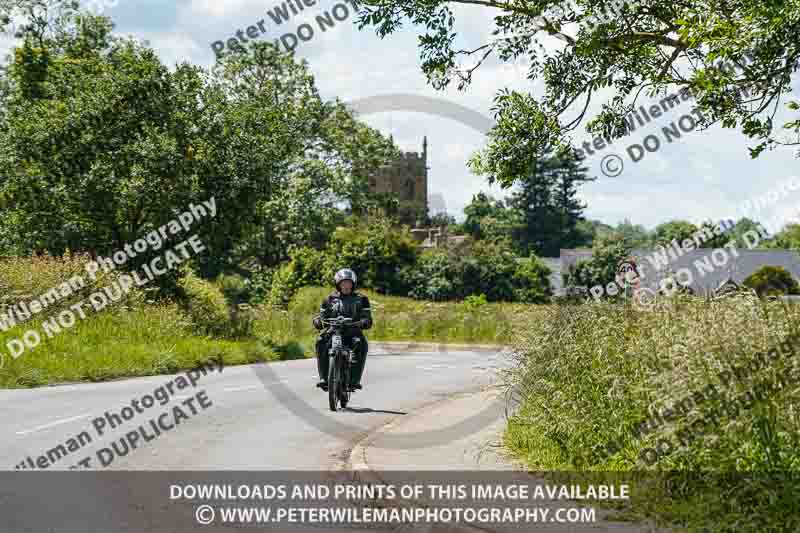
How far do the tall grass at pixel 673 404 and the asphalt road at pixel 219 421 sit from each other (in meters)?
2.13

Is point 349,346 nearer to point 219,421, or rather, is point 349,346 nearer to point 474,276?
point 219,421

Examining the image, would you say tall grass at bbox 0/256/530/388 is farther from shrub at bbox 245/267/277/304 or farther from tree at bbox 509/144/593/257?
tree at bbox 509/144/593/257

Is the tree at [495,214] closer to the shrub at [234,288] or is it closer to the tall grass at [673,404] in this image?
the shrub at [234,288]

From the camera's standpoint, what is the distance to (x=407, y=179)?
3745 inches

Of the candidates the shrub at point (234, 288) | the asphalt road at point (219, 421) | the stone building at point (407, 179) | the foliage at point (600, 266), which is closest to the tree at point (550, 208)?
the stone building at point (407, 179)

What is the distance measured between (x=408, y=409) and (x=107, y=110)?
15.0 metres

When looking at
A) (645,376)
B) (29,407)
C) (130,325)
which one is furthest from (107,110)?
(645,376)

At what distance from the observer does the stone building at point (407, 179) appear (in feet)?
249

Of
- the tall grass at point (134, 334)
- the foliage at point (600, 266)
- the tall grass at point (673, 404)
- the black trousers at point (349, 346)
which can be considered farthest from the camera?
the foliage at point (600, 266)

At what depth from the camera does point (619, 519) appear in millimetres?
7855

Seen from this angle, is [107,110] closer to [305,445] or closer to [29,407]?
[29,407]

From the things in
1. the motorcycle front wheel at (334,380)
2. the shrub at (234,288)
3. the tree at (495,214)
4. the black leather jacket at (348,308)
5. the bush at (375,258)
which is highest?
the tree at (495,214)

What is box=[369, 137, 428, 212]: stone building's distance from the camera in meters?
76.0

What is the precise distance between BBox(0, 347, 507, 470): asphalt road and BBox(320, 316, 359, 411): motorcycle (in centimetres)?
44
